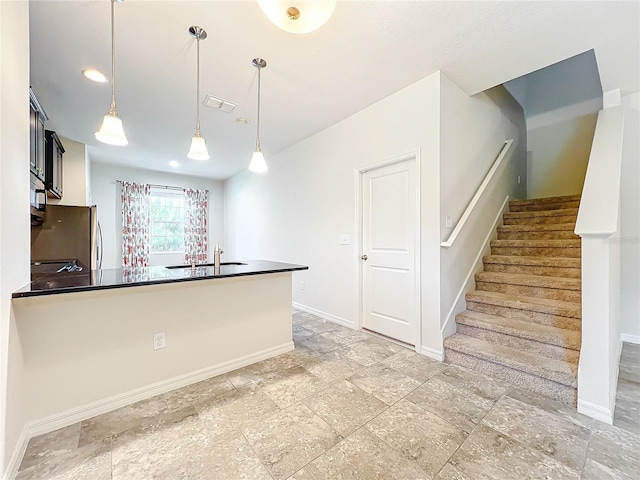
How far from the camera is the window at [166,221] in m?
6.07

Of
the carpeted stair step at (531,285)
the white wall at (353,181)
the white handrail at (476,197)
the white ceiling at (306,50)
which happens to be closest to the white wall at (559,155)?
the white wall at (353,181)

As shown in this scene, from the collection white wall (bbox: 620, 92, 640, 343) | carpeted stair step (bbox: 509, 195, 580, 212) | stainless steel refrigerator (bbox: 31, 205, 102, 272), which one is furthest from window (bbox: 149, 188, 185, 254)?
white wall (bbox: 620, 92, 640, 343)

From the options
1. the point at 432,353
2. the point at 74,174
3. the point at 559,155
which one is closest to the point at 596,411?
the point at 432,353

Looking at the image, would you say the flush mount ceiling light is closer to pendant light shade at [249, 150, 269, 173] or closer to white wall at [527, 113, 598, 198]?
pendant light shade at [249, 150, 269, 173]

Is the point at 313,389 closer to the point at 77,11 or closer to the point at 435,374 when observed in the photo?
the point at 435,374

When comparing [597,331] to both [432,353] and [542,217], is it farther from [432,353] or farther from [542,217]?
[542,217]

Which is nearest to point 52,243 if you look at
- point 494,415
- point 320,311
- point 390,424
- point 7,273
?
point 7,273

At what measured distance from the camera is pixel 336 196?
3.69m

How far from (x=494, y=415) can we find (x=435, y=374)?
0.57 metres

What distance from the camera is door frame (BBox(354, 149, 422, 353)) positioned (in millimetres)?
2758

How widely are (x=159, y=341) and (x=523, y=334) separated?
9.75 feet

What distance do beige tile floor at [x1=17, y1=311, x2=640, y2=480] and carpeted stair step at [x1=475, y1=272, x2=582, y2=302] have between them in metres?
0.74

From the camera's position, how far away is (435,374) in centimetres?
234

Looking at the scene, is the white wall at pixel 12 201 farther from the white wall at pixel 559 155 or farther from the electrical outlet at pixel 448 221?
the white wall at pixel 559 155
